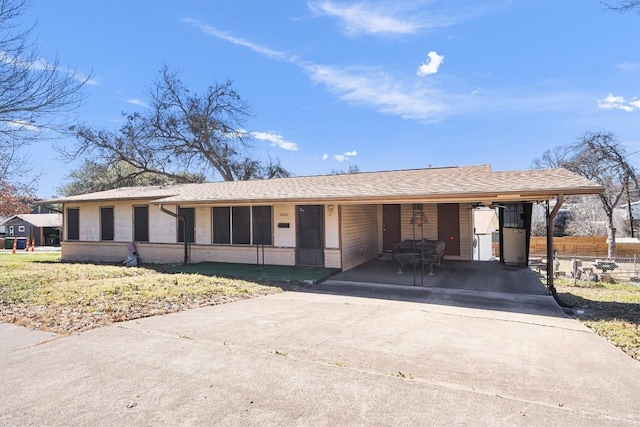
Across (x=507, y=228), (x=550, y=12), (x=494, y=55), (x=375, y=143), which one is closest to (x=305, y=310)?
(x=507, y=228)

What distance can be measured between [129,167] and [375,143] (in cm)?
2066

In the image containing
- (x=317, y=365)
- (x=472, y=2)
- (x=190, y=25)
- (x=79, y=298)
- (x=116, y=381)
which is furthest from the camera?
(x=190, y=25)

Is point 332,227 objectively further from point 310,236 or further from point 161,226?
point 161,226

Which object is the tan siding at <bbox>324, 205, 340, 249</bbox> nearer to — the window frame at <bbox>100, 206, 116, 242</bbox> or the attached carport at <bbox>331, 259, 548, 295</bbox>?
the attached carport at <bbox>331, 259, 548, 295</bbox>

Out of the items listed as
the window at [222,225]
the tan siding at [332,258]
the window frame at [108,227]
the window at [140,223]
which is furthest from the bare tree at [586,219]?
the window frame at [108,227]

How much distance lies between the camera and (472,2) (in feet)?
32.4

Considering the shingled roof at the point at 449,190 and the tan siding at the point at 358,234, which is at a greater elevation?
the shingled roof at the point at 449,190

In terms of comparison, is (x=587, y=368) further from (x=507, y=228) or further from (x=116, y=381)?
(x=507, y=228)

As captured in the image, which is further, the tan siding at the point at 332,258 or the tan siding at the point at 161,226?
the tan siding at the point at 161,226

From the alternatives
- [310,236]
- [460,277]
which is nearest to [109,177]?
[310,236]

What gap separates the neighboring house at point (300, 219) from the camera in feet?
30.0

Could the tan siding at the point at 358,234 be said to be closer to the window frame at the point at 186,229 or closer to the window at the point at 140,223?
the window frame at the point at 186,229

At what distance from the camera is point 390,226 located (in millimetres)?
13992

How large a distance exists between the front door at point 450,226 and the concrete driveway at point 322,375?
7.55 metres
